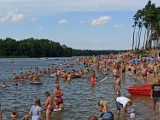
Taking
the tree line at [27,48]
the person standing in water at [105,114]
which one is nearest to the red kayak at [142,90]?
the person standing in water at [105,114]

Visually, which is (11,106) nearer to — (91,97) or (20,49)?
(91,97)

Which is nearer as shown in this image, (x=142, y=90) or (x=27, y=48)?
(x=142, y=90)

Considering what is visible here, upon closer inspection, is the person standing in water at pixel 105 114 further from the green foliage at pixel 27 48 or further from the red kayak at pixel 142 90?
the green foliage at pixel 27 48

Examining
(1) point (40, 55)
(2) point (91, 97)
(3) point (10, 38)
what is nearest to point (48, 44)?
(1) point (40, 55)

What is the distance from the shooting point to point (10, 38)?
179m

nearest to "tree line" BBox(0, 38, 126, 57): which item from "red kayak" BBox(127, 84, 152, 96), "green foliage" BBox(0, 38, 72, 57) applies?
"green foliage" BBox(0, 38, 72, 57)

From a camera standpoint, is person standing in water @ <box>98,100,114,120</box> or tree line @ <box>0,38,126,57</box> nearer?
person standing in water @ <box>98,100,114,120</box>

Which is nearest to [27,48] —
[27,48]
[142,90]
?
[27,48]

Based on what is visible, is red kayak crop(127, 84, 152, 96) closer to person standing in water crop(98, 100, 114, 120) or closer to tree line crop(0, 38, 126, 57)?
person standing in water crop(98, 100, 114, 120)

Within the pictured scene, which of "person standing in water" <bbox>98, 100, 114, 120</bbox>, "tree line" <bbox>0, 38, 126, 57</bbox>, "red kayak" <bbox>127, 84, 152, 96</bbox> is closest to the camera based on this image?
"person standing in water" <bbox>98, 100, 114, 120</bbox>

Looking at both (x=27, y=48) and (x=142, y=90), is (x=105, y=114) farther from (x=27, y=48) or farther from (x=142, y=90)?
(x=27, y=48)

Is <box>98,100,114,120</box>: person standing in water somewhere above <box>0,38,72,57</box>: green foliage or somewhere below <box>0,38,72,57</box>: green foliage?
below

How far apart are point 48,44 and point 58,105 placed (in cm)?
17114

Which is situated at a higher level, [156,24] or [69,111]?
[156,24]
